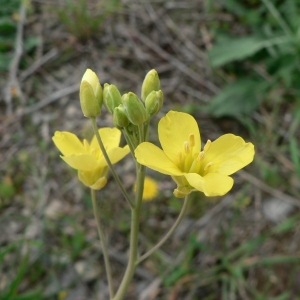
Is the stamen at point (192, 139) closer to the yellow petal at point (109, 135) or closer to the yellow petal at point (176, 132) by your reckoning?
the yellow petal at point (176, 132)

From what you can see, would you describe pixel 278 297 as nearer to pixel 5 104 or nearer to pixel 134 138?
pixel 134 138

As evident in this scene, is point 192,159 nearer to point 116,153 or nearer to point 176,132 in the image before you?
point 176,132

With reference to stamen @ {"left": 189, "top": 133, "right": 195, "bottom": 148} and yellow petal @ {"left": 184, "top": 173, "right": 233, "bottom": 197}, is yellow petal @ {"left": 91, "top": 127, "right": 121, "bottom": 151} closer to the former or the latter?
stamen @ {"left": 189, "top": 133, "right": 195, "bottom": 148}

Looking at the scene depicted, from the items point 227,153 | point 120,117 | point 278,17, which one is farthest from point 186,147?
point 278,17

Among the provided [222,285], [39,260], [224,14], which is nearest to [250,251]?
[222,285]

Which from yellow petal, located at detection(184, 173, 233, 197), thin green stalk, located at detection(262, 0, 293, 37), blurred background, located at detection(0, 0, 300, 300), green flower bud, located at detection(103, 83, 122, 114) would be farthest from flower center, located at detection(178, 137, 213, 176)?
thin green stalk, located at detection(262, 0, 293, 37)

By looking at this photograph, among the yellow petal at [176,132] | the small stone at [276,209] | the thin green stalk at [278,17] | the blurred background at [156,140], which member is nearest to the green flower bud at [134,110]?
the yellow petal at [176,132]
